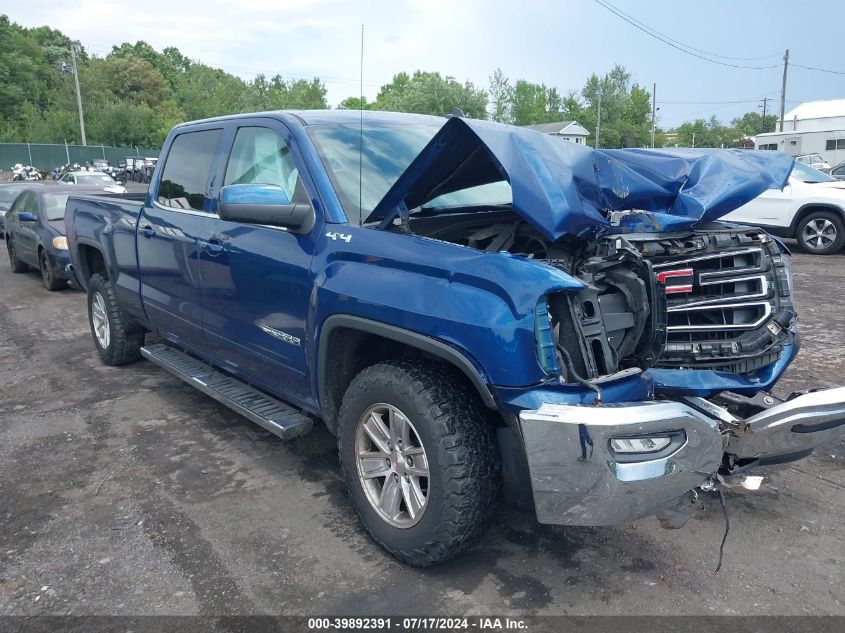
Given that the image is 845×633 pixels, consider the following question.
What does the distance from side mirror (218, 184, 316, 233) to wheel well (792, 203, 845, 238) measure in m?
11.2

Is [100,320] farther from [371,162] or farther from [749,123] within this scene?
[749,123]

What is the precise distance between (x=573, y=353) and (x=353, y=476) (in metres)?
1.24

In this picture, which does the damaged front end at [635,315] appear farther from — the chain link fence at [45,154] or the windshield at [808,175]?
the chain link fence at [45,154]

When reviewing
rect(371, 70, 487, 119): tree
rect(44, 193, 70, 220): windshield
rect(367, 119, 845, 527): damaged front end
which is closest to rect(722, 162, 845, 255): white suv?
rect(367, 119, 845, 527): damaged front end

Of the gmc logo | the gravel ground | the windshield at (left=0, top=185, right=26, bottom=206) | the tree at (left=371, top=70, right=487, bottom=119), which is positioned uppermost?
the tree at (left=371, top=70, right=487, bottom=119)

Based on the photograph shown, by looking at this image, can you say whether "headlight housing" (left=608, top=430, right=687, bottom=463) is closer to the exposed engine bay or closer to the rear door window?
the exposed engine bay

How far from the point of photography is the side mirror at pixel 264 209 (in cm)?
340

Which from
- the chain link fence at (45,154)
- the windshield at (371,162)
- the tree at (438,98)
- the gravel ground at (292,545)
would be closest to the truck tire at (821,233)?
the gravel ground at (292,545)

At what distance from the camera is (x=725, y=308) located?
129 inches

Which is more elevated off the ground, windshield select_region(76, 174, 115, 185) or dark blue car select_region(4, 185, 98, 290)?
windshield select_region(76, 174, 115, 185)

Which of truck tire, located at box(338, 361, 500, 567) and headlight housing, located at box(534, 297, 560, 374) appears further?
truck tire, located at box(338, 361, 500, 567)

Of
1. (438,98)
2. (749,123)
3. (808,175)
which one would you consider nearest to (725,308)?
(808,175)

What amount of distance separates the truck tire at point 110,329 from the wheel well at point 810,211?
10978mm

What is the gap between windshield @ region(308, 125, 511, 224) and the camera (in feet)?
11.8
